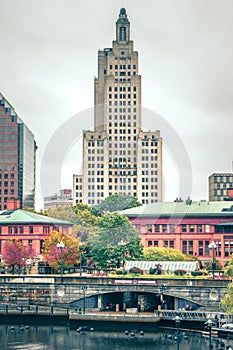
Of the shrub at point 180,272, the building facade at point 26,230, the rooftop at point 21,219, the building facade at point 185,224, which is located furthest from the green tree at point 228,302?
the rooftop at point 21,219

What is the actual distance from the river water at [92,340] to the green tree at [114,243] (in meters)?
29.2

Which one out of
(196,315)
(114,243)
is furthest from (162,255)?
(196,315)

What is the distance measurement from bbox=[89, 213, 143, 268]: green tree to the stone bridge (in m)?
16.1

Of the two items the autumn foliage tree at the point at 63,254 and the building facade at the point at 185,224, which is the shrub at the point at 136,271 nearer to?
the autumn foliage tree at the point at 63,254

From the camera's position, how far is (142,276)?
112 meters

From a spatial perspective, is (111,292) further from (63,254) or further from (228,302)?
(63,254)

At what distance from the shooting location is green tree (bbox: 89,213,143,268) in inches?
5089

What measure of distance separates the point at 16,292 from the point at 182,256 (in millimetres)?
35222

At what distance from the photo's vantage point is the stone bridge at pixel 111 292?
10381 cm

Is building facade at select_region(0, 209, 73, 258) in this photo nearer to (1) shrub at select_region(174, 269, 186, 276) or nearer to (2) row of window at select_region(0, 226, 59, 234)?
(2) row of window at select_region(0, 226, 59, 234)

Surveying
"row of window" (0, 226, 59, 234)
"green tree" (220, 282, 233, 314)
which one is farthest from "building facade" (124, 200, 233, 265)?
"green tree" (220, 282, 233, 314)

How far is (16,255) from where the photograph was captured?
13425cm

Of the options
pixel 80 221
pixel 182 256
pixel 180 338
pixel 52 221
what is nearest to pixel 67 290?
pixel 180 338

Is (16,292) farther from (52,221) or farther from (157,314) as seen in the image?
(52,221)
